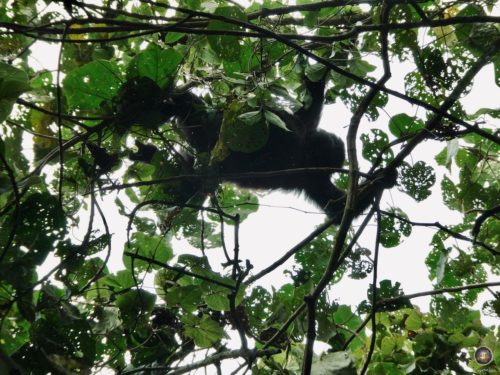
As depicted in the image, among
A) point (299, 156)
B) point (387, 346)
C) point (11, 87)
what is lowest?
point (387, 346)

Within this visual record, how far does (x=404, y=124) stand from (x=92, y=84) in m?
1.75

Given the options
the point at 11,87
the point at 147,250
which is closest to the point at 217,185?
the point at 147,250

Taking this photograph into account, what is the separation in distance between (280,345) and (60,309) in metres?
1.15

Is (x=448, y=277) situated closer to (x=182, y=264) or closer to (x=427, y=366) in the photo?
(x=427, y=366)

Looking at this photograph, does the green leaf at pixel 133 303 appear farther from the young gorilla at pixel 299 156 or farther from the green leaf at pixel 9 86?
the young gorilla at pixel 299 156

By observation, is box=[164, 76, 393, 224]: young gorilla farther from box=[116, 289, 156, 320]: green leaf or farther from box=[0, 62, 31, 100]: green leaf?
box=[0, 62, 31, 100]: green leaf

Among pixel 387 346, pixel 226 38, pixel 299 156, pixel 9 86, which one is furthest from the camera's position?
pixel 299 156

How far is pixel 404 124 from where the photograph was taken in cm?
310

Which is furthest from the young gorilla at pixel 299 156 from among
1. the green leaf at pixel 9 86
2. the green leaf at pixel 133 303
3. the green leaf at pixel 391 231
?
the green leaf at pixel 9 86

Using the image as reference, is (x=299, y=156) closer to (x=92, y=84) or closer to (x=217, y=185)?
(x=217, y=185)

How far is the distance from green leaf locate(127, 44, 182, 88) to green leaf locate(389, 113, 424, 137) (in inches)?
50.5

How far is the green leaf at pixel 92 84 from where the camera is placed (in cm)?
269

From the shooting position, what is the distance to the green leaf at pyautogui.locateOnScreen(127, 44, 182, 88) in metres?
2.69

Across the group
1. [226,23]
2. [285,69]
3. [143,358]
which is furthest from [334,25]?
[143,358]
